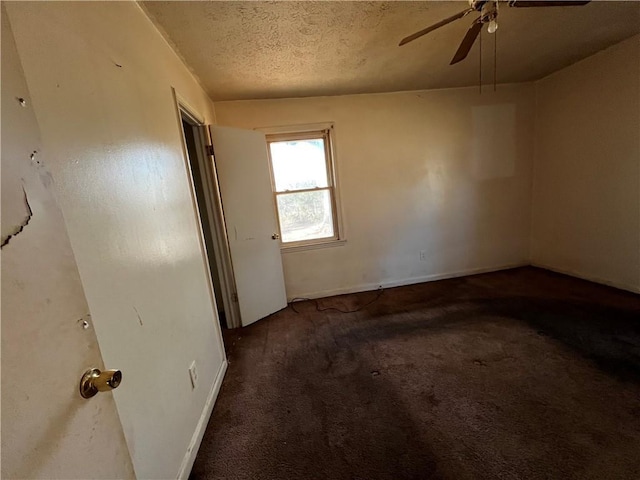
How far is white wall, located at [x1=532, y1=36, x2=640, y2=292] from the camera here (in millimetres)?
2529

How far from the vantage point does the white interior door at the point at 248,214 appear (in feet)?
8.29

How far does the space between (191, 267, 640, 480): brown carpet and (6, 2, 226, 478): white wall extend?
428 millimetres

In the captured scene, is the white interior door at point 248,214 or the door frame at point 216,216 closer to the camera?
the door frame at point 216,216

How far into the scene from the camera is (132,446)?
35.5 inches

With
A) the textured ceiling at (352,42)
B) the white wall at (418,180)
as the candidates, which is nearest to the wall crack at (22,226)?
the textured ceiling at (352,42)

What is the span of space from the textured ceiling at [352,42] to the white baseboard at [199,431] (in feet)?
7.50

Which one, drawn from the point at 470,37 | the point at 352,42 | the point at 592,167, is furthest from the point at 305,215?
the point at 592,167

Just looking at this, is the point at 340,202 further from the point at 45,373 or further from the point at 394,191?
the point at 45,373

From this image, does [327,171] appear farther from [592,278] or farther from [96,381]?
[592,278]

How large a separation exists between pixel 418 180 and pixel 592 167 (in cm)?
180

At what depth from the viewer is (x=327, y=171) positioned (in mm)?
3166

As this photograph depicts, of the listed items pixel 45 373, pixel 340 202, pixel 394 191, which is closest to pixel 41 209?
pixel 45 373

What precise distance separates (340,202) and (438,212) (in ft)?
4.33

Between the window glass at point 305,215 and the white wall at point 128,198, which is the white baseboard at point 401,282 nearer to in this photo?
the window glass at point 305,215
